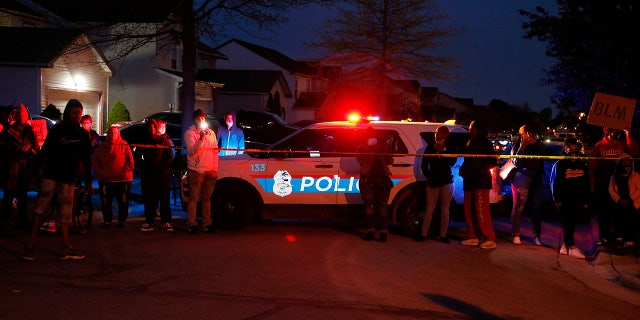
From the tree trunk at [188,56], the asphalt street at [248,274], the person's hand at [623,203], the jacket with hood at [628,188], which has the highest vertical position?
the tree trunk at [188,56]

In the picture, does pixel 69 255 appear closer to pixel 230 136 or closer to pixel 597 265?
pixel 230 136

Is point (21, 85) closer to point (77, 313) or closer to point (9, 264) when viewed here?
point (9, 264)

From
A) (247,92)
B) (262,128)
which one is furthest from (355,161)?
(247,92)

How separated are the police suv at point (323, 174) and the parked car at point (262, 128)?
14.0 m

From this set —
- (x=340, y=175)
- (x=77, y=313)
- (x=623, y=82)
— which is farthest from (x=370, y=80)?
(x=77, y=313)

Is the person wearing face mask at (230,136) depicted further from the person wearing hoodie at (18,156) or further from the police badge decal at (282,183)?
the person wearing hoodie at (18,156)

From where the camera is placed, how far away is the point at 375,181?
34.3ft

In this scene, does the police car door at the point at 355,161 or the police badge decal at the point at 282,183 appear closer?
the police car door at the point at 355,161

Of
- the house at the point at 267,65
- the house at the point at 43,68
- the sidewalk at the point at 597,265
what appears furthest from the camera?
the house at the point at 267,65

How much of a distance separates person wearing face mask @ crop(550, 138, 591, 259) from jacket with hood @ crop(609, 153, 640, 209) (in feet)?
1.38

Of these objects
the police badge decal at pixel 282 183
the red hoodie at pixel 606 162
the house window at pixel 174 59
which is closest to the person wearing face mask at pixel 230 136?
the police badge decal at pixel 282 183

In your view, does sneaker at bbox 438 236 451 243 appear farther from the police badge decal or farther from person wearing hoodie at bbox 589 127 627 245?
the police badge decal

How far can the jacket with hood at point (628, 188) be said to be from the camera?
1004 cm

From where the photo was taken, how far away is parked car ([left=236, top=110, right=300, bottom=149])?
88.7 ft
